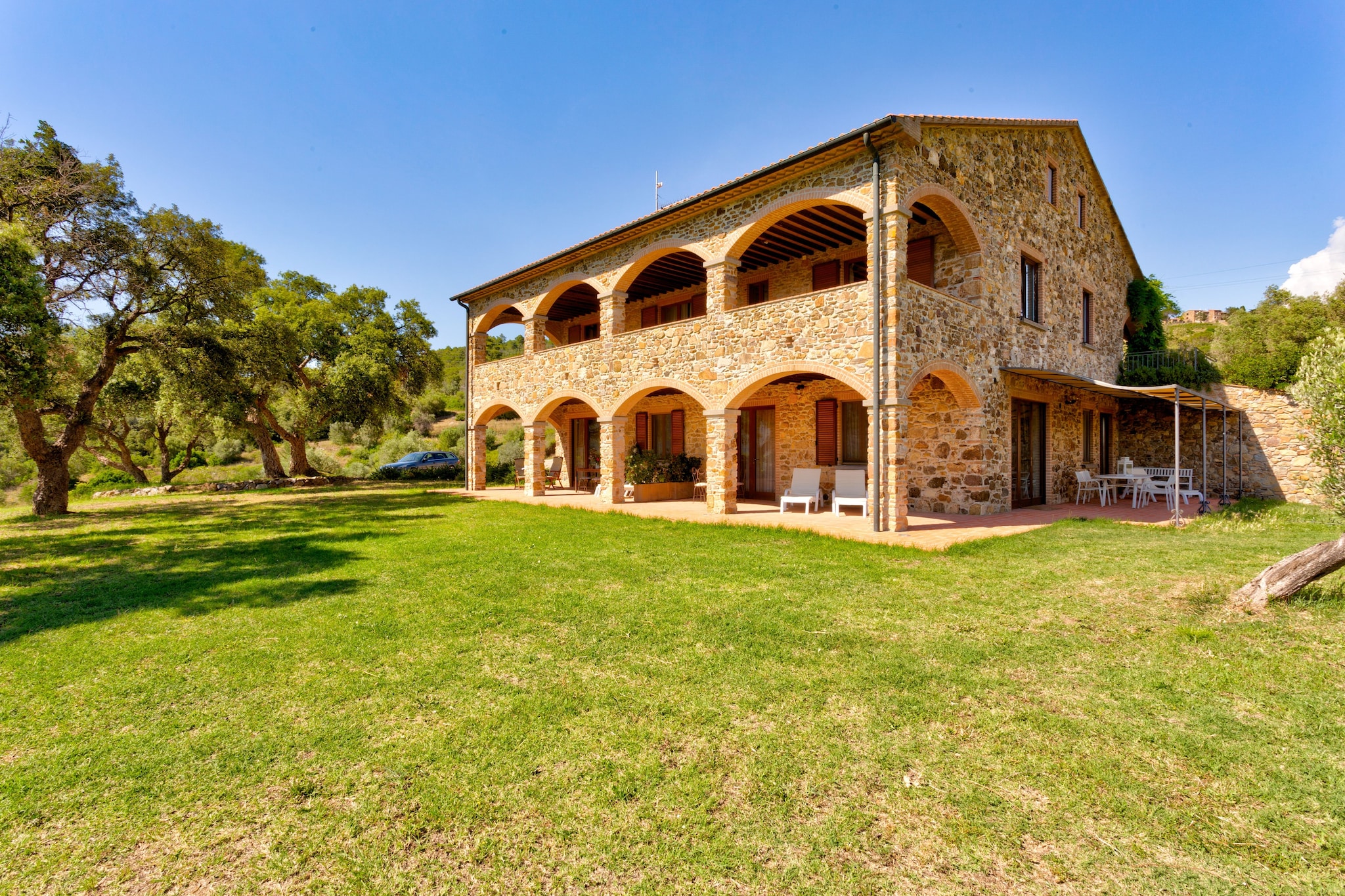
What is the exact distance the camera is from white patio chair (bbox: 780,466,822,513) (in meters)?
12.1

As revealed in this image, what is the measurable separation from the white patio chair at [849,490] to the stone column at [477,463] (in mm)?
11696

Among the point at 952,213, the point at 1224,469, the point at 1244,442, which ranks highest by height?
the point at 952,213

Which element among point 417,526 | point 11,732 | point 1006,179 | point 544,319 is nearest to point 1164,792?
point 11,732

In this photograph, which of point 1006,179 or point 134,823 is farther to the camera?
point 1006,179

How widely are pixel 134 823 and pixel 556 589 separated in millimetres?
3840

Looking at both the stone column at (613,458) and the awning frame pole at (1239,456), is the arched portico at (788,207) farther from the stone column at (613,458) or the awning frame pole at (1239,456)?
the awning frame pole at (1239,456)

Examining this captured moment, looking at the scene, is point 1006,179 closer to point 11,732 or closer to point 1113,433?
point 1113,433

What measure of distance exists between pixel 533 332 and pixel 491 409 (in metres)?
3.05

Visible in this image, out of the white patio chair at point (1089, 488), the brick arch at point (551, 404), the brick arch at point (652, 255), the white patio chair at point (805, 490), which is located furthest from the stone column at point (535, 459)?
the white patio chair at point (1089, 488)

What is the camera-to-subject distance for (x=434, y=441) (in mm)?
39219

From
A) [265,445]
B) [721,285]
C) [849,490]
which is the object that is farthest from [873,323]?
[265,445]

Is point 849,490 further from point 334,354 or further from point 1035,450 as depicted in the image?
point 334,354

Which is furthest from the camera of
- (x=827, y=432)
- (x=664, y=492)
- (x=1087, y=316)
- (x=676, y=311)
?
(x=676, y=311)

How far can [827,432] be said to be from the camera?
13.6 meters
